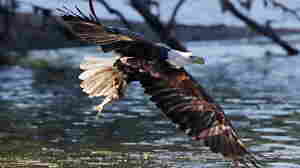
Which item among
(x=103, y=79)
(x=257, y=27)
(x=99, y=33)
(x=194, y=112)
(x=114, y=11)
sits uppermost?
(x=114, y=11)

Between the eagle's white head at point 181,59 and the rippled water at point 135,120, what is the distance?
1403 mm

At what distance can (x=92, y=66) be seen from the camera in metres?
7.80

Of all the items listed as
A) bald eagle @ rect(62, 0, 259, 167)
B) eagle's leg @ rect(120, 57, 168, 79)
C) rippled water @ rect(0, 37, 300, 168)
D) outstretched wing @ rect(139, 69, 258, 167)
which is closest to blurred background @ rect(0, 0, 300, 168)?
rippled water @ rect(0, 37, 300, 168)

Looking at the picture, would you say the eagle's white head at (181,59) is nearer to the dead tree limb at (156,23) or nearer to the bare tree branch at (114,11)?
the bare tree branch at (114,11)

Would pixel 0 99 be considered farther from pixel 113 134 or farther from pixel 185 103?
pixel 185 103

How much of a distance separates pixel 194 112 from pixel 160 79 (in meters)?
0.41

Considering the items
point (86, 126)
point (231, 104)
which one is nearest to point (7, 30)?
point (231, 104)

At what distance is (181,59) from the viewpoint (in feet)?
23.2

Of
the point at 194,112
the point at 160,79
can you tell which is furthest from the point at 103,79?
the point at 194,112

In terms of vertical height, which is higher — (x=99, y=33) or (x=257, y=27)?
(x=99, y=33)

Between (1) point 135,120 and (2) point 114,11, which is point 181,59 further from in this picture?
(2) point 114,11

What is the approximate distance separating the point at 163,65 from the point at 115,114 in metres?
4.80

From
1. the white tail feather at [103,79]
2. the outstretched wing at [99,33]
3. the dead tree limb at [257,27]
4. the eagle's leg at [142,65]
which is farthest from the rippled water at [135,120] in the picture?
the outstretched wing at [99,33]

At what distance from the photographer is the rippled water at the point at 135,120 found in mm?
8859
